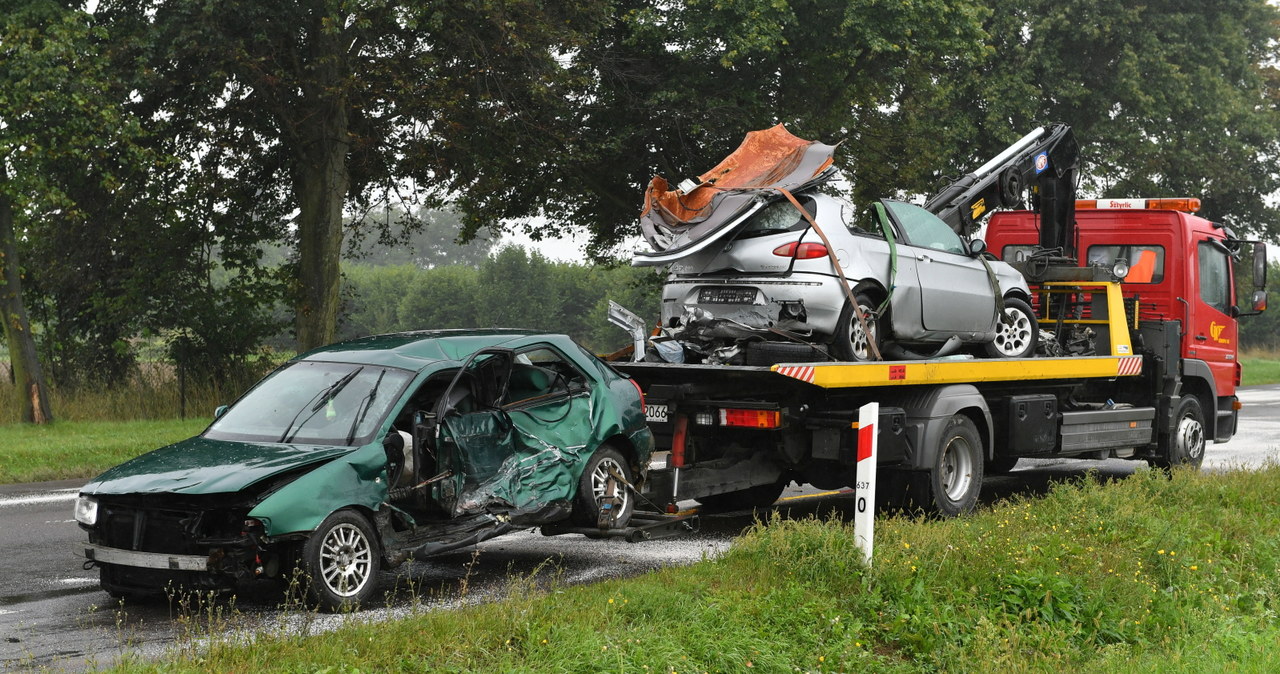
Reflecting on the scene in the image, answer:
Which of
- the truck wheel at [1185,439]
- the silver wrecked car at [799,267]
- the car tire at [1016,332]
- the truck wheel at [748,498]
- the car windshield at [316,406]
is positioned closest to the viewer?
the car windshield at [316,406]

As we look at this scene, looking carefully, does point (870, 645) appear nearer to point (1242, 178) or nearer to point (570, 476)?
point (570, 476)

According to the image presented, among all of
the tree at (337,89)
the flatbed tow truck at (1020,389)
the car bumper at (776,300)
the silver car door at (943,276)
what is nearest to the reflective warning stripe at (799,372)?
the flatbed tow truck at (1020,389)

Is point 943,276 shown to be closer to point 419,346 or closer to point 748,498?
point 748,498

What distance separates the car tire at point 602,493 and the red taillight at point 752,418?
101 cm

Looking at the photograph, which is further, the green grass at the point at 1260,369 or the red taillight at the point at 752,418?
the green grass at the point at 1260,369

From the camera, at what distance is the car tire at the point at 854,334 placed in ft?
33.2

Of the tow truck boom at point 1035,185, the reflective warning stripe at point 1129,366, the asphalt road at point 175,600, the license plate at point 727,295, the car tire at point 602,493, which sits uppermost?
the tow truck boom at point 1035,185

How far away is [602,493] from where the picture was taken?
8906 mm

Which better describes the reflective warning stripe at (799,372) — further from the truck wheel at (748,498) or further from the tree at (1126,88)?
the tree at (1126,88)

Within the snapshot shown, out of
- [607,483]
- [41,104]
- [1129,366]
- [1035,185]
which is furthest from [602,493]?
[41,104]

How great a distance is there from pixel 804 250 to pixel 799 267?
0.14 meters

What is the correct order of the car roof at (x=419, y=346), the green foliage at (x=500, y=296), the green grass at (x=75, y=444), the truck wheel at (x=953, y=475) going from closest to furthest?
the car roof at (x=419, y=346), the truck wheel at (x=953, y=475), the green grass at (x=75, y=444), the green foliage at (x=500, y=296)

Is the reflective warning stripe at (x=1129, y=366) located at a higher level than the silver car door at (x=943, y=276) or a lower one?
lower

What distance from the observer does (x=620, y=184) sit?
1025 inches
